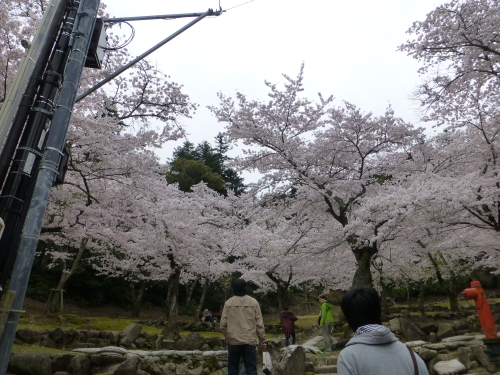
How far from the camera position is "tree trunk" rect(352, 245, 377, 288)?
9539 millimetres

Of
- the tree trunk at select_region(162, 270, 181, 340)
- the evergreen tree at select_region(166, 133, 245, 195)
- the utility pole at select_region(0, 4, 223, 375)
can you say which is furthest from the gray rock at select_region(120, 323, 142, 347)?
the evergreen tree at select_region(166, 133, 245, 195)

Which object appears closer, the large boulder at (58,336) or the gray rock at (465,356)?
the gray rock at (465,356)

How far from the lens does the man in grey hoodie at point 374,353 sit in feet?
5.44

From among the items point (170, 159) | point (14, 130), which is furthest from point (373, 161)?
point (170, 159)

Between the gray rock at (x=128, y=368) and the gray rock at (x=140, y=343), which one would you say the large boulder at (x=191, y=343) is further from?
the gray rock at (x=128, y=368)

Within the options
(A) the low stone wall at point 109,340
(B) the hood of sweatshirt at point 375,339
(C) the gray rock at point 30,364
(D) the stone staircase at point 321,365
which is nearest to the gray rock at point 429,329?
(D) the stone staircase at point 321,365

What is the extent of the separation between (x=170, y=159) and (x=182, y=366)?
1232 inches

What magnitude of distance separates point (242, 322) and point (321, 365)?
380cm

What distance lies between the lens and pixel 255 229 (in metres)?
18.2

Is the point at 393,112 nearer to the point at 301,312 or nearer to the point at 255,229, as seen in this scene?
the point at 255,229

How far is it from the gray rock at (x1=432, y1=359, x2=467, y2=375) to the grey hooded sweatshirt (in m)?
4.96

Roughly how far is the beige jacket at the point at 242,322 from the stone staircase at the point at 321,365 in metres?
2.93

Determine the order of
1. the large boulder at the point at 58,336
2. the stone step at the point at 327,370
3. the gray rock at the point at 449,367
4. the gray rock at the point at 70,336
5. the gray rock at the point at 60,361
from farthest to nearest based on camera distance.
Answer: the gray rock at the point at 70,336 < the large boulder at the point at 58,336 < the stone step at the point at 327,370 < the gray rock at the point at 449,367 < the gray rock at the point at 60,361

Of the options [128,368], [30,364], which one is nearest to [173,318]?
[128,368]
